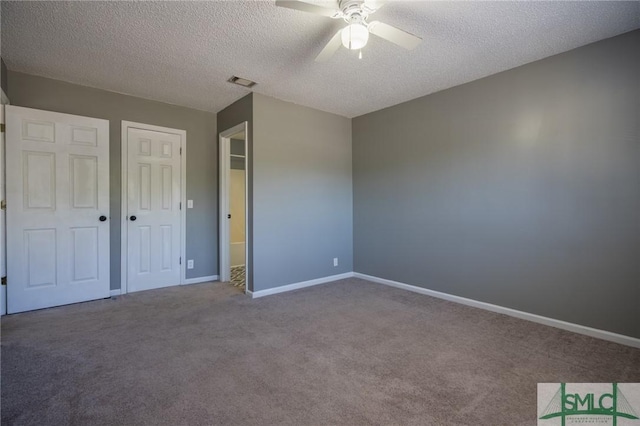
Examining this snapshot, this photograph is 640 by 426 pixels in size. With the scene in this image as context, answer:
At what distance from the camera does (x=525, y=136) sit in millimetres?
3020

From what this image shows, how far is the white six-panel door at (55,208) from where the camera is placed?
3.12 meters

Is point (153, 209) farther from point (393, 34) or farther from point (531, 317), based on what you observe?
point (531, 317)

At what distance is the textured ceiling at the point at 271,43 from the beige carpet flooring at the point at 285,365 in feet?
8.24

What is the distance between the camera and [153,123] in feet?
13.3

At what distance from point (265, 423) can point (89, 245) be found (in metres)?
3.13

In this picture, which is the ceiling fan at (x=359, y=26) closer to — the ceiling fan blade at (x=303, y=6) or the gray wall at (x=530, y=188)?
the ceiling fan blade at (x=303, y=6)

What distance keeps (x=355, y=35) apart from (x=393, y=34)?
0.98ft

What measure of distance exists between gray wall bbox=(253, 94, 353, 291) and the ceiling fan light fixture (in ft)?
6.64

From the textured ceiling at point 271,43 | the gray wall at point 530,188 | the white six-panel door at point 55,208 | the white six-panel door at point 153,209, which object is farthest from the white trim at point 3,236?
the gray wall at point 530,188

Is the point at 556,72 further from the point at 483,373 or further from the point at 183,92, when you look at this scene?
the point at 183,92

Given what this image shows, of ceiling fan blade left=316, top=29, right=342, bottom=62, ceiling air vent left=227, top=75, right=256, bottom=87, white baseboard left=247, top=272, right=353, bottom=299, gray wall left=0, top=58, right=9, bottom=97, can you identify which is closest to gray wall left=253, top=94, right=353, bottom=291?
white baseboard left=247, top=272, right=353, bottom=299

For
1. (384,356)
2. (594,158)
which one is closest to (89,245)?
(384,356)

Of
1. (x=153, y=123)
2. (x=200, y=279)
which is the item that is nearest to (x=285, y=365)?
(x=200, y=279)

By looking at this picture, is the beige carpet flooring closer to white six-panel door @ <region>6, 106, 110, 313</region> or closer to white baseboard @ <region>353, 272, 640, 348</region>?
white baseboard @ <region>353, 272, 640, 348</region>
